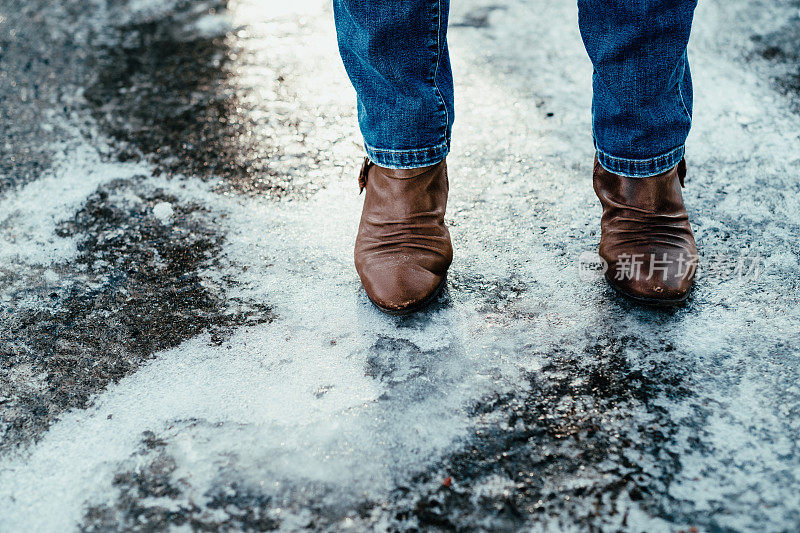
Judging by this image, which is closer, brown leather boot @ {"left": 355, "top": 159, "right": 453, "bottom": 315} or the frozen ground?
the frozen ground

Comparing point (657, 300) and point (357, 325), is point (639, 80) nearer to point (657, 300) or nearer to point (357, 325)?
point (657, 300)

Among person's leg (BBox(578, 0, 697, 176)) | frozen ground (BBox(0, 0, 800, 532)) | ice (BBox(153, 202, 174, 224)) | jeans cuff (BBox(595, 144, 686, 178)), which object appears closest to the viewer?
frozen ground (BBox(0, 0, 800, 532))

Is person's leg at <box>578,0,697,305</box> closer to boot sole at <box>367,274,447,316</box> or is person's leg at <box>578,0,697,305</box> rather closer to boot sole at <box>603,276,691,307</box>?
boot sole at <box>603,276,691,307</box>

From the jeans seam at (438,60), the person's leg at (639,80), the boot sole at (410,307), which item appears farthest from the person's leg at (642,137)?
the boot sole at (410,307)

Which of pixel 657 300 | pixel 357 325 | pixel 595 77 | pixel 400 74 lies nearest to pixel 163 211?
pixel 357 325

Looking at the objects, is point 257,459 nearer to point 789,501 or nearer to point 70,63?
point 789,501

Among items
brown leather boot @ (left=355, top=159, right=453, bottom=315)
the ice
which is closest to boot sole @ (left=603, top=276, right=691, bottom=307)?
brown leather boot @ (left=355, top=159, right=453, bottom=315)

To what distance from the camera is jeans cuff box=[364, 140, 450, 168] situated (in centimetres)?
128

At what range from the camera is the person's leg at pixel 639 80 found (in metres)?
1.12

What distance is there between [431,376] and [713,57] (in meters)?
1.51

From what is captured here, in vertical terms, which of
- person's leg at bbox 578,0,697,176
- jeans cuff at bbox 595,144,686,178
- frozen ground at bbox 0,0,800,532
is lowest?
frozen ground at bbox 0,0,800,532

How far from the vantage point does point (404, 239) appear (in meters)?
1.34

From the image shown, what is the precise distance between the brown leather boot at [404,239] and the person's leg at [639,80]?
337mm

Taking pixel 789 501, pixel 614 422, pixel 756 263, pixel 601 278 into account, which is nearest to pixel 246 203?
pixel 601 278
